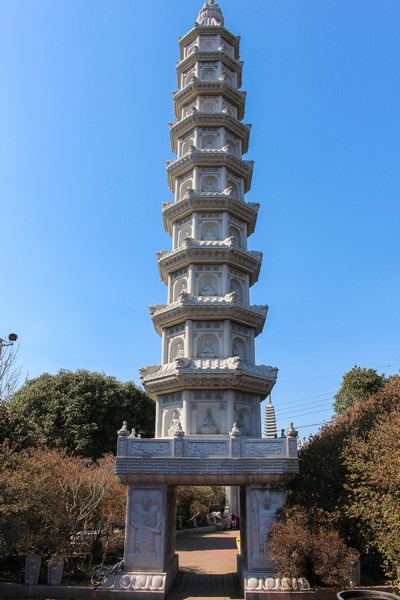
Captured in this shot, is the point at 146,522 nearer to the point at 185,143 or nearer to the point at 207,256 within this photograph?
the point at 207,256

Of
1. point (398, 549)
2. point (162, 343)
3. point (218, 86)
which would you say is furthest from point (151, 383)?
point (218, 86)

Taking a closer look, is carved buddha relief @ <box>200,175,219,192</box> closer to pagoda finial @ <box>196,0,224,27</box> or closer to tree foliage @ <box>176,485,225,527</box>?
pagoda finial @ <box>196,0,224,27</box>

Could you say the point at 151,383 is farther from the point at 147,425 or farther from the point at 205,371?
the point at 147,425

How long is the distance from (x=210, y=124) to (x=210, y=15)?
795cm

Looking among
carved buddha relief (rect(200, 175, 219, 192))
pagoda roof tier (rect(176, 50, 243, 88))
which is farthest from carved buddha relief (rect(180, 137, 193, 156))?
pagoda roof tier (rect(176, 50, 243, 88))

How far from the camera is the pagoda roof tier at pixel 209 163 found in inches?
879

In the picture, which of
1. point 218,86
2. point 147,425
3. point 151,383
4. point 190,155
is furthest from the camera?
point 147,425

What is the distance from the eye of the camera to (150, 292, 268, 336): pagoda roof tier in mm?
19125

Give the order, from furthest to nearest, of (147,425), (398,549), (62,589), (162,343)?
(147,425) < (162,343) < (62,589) < (398,549)

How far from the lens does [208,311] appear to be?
19.2 m

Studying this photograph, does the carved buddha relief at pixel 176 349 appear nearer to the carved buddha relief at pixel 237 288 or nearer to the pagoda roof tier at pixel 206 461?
the carved buddha relief at pixel 237 288

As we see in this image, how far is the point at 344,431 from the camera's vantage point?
57.4 ft

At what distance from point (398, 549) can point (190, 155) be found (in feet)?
56.8

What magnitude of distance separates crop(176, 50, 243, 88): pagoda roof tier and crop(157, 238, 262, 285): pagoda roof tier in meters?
10.8
